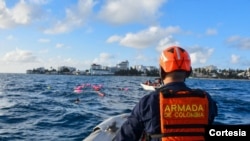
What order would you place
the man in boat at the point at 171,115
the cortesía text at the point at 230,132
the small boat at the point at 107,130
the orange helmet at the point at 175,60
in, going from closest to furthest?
the cortesía text at the point at 230,132 → the man in boat at the point at 171,115 → the orange helmet at the point at 175,60 → the small boat at the point at 107,130

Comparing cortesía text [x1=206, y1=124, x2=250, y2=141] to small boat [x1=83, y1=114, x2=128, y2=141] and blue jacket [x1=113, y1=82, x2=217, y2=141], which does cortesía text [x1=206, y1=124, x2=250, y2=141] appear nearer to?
blue jacket [x1=113, y1=82, x2=217, y2=141]

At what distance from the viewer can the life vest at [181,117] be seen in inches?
167

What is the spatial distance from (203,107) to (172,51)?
74 cm

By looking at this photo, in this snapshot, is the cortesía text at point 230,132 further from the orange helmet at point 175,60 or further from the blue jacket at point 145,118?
the orange helmet at point 175,60

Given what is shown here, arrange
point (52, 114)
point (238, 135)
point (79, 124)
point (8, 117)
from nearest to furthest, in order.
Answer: point (238, 135)
point (79, 124)
point (8, 117)
point (52, 114)

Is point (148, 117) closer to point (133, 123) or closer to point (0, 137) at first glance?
point (133, 123)

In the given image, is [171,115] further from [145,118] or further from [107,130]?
[107,130]

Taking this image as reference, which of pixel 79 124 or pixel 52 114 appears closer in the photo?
pixel 79 124

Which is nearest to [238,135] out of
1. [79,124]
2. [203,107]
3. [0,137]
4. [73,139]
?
[203,107]

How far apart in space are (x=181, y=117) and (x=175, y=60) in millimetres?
649

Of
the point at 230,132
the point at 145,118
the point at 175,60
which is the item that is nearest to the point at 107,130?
the point at 145,118

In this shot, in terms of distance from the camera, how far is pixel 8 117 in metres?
19.6

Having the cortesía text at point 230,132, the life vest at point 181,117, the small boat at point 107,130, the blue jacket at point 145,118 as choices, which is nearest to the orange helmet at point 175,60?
the blue jacket at point 145,118

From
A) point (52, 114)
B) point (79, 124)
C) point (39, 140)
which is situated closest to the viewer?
point (39, 140)
